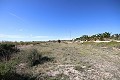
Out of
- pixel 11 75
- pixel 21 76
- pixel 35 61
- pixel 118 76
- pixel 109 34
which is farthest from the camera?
pixel 109 34

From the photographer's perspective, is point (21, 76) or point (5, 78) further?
point (21, 76)

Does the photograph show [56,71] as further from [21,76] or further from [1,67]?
[1,67]

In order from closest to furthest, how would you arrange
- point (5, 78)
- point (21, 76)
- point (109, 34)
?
1. point (5, 78)
2. point (21, 76)
3. point (109, 34)

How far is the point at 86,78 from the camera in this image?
24.7 feet

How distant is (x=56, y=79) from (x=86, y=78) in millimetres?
1557

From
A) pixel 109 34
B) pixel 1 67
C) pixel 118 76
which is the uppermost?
pixel 109 34

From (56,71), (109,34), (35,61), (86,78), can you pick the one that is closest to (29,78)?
(56,71)

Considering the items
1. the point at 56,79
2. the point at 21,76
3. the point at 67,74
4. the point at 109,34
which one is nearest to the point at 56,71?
the point at 67,74

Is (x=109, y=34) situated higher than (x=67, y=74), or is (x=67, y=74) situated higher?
(x=109, y=34)

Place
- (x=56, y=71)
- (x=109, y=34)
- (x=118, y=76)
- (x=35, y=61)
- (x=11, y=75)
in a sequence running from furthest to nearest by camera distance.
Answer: (x=109, y=34) → (x=35, y=61) → (x=56, y=71) → (x=118, y=76) → (x=11, y=75)

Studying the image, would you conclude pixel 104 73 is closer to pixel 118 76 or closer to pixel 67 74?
pixel 118 76

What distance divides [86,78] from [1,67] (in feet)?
13.4

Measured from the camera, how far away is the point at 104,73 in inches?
332

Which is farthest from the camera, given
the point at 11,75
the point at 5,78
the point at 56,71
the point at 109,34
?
the point at 109,34
